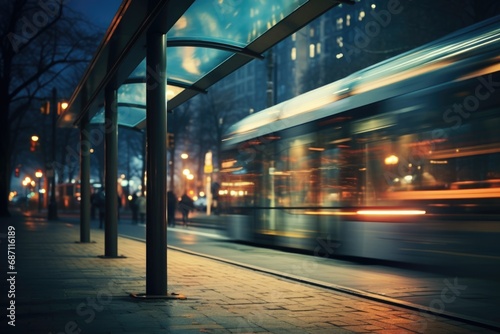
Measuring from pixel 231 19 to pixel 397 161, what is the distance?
5.00 m

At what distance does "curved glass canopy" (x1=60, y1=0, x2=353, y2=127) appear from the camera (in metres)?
9.35

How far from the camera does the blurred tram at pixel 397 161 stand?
11320 mm

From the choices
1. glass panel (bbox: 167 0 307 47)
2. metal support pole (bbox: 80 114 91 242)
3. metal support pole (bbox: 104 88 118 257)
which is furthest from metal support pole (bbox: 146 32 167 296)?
metal support pole (bbox: 80 114 91 242)

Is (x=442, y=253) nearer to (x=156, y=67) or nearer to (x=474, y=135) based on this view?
(x=474, y=135)

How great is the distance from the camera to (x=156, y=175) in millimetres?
9805

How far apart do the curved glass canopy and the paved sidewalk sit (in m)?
3.08

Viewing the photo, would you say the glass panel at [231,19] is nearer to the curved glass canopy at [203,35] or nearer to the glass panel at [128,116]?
the curved glass canopy at [203,35]

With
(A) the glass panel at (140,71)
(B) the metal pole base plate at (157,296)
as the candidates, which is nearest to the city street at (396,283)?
(B) the metal pole base plate at (157,296)

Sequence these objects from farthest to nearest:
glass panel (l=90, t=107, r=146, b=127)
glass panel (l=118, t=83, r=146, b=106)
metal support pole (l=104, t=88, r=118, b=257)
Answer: glass panel (l=90, t=107, r=146, b=127), metal support pole (l=104, t=88, r=118, b=257), glass panel (l=118, t=83, r=146, b=106)

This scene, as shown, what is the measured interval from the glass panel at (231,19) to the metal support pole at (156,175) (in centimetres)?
63

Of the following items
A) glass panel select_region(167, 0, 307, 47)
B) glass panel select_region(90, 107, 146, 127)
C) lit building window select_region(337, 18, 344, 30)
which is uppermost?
lit building window select_region(337, 18, 344, 30)

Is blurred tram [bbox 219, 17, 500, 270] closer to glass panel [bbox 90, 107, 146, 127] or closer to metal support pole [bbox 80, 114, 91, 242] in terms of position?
glass panel [bbox 90, 107, 146, 127]

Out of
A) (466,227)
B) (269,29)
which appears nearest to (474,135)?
(466,227)

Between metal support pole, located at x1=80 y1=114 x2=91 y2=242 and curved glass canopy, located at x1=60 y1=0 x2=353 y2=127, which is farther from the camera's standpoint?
metal support pole, located at x1=80 y1=114 x2=91 y2=242
